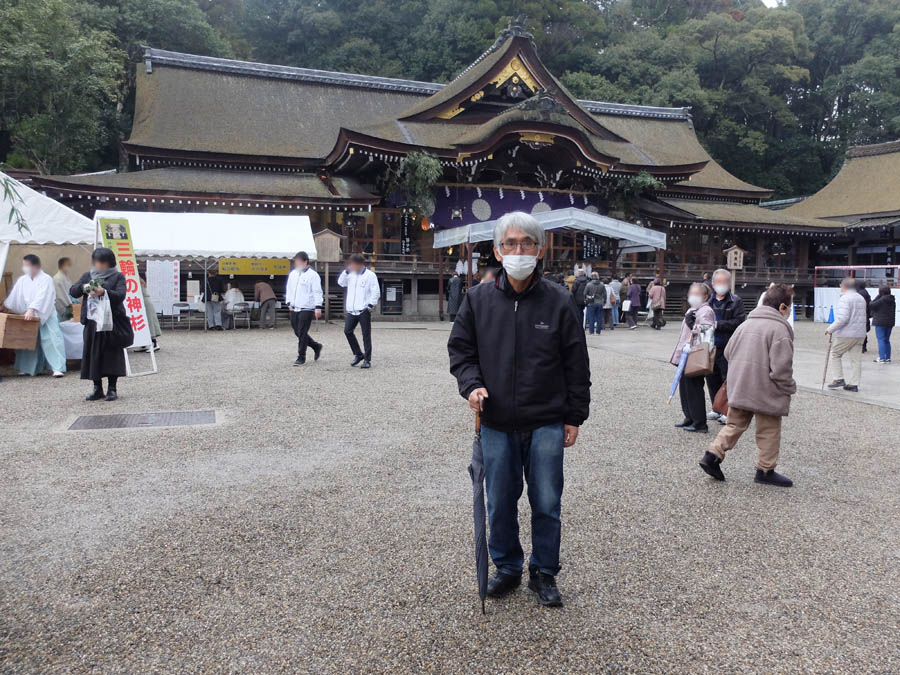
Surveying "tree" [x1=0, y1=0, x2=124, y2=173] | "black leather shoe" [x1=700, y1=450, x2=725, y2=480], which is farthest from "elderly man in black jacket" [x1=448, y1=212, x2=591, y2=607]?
"tree" [x1=0, y1=0, x2=124, y2=173]

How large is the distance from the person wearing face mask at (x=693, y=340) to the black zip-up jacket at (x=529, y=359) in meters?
3.41

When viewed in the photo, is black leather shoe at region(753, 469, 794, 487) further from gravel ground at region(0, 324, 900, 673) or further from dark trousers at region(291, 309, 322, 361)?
dark trousers at region(291, 309, 322, 361)

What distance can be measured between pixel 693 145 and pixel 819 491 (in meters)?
28.1

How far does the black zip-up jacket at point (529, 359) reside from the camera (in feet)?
8.60

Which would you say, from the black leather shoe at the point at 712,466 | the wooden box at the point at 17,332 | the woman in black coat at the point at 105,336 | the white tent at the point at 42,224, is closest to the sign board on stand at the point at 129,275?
the white tent at the point at 42,224

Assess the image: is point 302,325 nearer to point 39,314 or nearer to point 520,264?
point 39,314

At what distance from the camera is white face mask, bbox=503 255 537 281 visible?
259 cm

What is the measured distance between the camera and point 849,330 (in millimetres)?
8102

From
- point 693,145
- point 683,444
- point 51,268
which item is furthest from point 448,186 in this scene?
point 683,444

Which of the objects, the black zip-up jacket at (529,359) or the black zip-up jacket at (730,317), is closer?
the black zip-up jacket at (529,359)

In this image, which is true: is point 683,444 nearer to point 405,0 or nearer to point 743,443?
point 743,443

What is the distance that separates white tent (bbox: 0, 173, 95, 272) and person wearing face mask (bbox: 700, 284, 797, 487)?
29.6 ft

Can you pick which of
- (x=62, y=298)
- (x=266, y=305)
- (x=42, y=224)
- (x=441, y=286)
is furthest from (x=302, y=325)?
(x=441, y=286)

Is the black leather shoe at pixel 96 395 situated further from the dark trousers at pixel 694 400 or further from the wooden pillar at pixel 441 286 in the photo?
the wooden pillar at pixel 441 286
